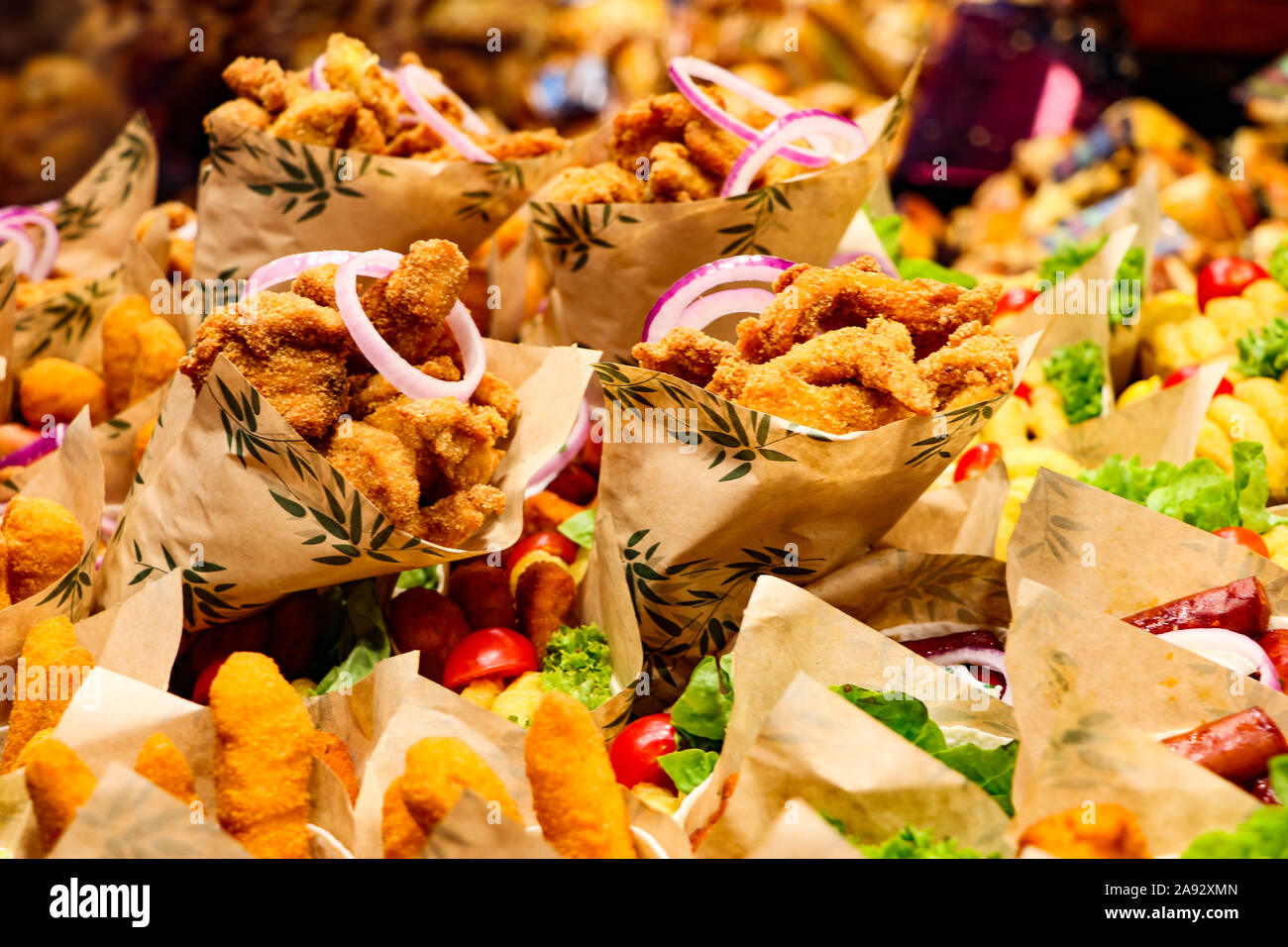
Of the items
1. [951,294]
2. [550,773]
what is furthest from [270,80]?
[550,773]

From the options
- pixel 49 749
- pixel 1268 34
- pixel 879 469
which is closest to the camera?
pixel 49 749

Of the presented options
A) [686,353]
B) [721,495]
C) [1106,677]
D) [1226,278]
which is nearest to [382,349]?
[686,353]

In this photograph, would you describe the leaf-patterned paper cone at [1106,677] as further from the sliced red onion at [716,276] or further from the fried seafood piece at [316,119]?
the fried seafood piece at [316,119]

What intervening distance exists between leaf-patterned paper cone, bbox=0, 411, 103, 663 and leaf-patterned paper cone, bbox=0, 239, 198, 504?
7 cm

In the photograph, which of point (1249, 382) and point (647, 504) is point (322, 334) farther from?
point (1249, 382)

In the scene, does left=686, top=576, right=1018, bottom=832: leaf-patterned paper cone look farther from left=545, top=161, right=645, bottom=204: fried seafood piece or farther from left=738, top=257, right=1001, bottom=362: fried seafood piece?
left=545, top=161, right=645, bottom=204: fried seafood piece

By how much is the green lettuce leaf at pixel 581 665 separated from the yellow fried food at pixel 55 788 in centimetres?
74

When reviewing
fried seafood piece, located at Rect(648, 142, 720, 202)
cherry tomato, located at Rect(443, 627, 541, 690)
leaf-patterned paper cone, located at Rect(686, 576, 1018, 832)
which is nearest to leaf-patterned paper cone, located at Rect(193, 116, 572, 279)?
fried seafood piece, located at Rect(648, 142, 720, 202)

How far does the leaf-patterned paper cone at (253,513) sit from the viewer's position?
166 centimetres

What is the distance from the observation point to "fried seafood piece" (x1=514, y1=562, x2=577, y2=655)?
1979 mm

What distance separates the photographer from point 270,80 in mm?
2539

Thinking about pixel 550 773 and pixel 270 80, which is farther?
pixel 270 80
